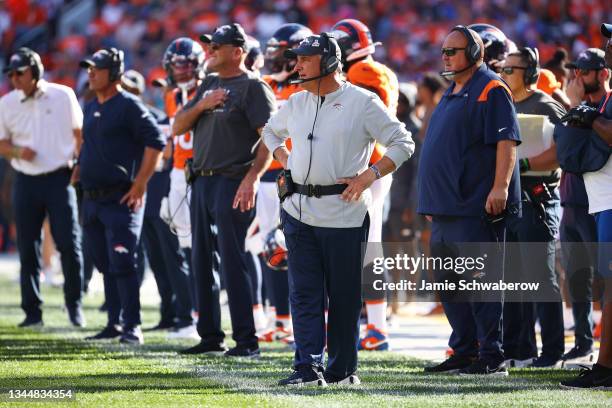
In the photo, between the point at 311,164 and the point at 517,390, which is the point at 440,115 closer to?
the point at 311,164

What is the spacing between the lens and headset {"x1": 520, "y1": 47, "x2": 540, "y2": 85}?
29.7ft

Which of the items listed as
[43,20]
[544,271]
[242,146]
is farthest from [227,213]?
[43,20]

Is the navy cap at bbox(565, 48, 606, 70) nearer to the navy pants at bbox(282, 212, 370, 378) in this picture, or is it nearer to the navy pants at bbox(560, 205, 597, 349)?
the navy pants at bbox(560, 205, 597, 349)

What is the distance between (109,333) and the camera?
1055 cm

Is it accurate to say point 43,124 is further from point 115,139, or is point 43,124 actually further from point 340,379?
point 340,379

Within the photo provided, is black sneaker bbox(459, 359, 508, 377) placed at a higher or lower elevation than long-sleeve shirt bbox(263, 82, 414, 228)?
lower

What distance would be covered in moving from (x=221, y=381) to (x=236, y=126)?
7.03 feet

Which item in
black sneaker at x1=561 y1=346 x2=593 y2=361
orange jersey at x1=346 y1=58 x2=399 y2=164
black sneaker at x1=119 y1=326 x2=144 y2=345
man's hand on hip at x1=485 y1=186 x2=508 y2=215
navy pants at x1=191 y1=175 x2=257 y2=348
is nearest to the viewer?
man's hand on hip at x1=485 y1=186 x2=508 y2=215

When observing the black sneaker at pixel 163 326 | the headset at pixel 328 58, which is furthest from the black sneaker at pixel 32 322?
the headset at pixel 328 58

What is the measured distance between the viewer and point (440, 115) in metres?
8.27

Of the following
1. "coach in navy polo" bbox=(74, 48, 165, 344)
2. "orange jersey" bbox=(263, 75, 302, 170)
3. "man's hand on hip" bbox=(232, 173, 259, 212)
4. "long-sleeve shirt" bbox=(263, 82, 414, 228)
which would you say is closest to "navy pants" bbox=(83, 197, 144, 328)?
"coach in navy polo" bbox=(74, 48, 165, 344)

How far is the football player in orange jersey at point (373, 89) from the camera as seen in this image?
963cm

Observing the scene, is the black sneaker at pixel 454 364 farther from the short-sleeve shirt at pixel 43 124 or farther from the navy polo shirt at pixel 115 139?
the short-sleeve shirt at pixel 43 124

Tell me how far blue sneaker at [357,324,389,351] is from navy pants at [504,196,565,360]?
4.08 ft
